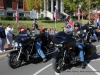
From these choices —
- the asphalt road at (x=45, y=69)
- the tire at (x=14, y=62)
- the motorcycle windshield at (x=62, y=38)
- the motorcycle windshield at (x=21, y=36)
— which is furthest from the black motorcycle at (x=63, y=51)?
the tire at (x=14, y=62)

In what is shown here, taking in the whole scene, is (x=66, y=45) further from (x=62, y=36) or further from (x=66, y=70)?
(x=66, y=70)


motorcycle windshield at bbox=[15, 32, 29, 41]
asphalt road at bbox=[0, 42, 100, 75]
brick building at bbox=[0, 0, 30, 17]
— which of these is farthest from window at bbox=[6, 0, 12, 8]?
motorcycle windshield at bbox=[15, 32, 29, 41]

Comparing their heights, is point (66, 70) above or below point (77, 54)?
below

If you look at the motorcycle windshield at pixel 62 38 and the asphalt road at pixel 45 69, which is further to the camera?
the asphalt road at pixel 45 69

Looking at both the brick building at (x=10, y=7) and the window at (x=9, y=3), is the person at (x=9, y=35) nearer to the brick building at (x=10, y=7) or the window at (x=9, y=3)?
the brick building at (x=10, y=7)

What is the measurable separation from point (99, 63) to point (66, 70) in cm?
180

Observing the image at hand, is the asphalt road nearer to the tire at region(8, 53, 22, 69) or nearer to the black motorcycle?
the tire at region(8, 53, 22, 69)

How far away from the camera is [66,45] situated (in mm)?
7117

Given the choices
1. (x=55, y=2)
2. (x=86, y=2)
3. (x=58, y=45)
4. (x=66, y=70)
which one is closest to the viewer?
(x=58, y=45)

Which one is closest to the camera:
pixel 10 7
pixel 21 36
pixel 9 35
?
pixel 21 36

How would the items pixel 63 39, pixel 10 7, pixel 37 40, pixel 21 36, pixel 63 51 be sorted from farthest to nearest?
pixel 10 7
pixel 37 40
pixel 21 36
pixel 63 51
pixel 63 39

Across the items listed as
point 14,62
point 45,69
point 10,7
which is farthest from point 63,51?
point 10,7

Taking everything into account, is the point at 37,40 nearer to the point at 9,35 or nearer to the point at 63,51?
the point at 63,51

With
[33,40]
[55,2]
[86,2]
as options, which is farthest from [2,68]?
[55,2]
